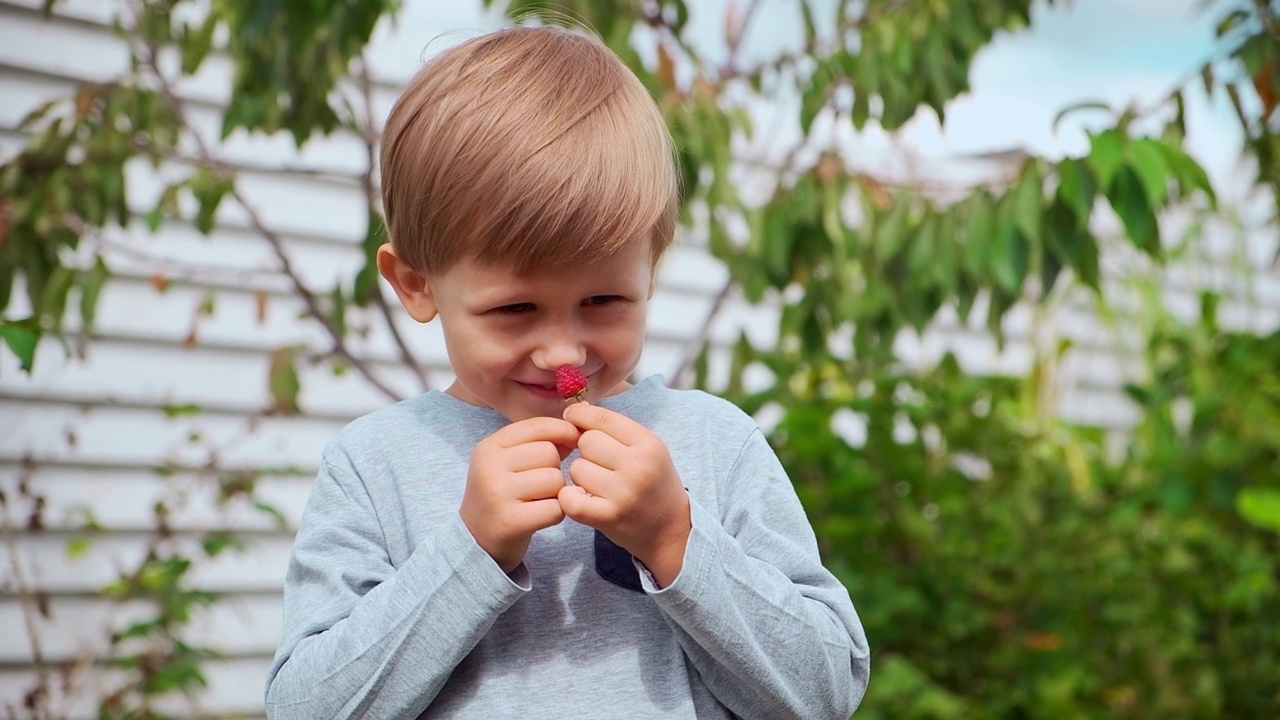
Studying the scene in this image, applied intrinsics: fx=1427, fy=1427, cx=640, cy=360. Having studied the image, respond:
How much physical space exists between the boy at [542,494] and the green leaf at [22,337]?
420 mm

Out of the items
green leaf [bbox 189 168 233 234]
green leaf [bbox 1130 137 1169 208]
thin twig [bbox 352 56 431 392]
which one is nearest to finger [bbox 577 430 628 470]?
green leaf [bbox 1130 137 1169 208]

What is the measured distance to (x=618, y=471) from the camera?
3.32ft

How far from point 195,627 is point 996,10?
7.74 ft

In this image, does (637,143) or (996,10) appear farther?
(996,10)

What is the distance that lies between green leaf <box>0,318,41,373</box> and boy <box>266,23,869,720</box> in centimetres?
42

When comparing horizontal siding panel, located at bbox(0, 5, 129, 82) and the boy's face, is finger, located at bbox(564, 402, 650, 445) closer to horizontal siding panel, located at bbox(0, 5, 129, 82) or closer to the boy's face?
the boy's face

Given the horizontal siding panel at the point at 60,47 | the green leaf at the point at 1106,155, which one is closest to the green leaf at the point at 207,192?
the horizontal siding panel at the point at 60,47

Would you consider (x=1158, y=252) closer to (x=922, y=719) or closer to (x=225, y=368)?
(x=922, y=719)

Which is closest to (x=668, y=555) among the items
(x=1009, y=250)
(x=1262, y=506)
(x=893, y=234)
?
(x=1009, y=250)

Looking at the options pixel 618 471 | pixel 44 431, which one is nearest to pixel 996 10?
pixel 618 471

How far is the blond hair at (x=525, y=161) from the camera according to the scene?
1044mm

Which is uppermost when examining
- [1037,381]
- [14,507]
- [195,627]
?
[1037,381]

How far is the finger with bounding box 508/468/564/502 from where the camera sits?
101 centimetres

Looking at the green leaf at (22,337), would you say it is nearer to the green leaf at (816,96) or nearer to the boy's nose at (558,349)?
the boy's nose at (558,349)
